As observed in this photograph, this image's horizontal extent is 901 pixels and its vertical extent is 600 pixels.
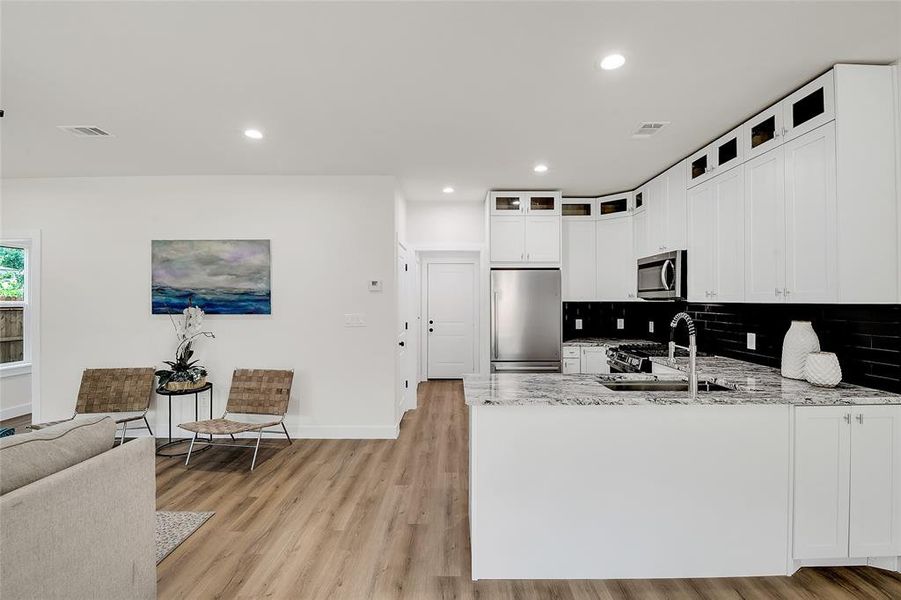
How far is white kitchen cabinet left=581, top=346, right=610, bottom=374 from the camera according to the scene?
15.8ft

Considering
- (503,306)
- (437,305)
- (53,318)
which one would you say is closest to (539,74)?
(503,306)

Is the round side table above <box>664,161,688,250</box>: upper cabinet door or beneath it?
beneath

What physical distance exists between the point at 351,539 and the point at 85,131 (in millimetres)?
3383

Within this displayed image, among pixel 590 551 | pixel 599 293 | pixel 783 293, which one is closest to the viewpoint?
pixel 590 551

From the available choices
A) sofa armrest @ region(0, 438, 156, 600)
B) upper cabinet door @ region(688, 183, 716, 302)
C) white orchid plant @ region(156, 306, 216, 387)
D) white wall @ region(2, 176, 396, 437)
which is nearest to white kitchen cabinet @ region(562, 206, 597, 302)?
upper cabinet door @ region(688, 183, 716, 302)

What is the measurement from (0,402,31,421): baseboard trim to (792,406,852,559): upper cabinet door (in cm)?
716

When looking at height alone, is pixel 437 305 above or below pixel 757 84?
below

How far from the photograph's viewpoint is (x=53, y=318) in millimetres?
4395

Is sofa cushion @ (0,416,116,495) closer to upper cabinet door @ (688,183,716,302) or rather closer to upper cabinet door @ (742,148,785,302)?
upper cabinet door @ (742,148,785,302)

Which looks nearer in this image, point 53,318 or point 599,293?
point 53,318

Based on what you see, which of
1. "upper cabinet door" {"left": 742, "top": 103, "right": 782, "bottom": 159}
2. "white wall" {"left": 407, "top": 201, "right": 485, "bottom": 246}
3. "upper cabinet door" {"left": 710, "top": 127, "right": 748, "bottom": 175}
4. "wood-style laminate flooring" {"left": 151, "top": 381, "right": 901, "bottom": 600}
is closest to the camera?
"wood-style laminate flooring" {"left": 151, "top": 381, "right": 901, "bottom": 600}

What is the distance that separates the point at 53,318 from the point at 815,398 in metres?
6.09

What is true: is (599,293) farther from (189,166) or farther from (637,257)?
(189,166)

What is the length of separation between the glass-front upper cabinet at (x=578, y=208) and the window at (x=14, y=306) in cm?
610
